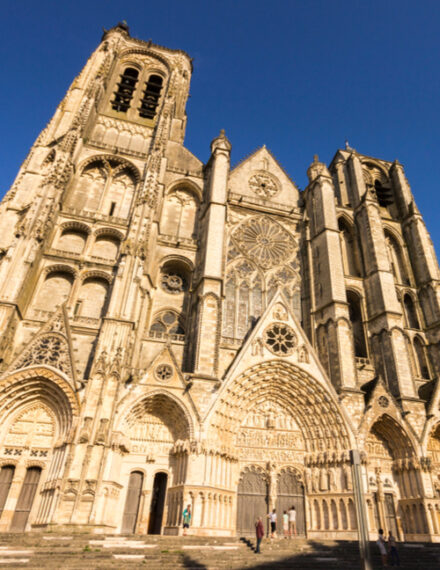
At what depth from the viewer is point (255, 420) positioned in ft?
48.6

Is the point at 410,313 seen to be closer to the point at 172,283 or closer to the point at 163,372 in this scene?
the point at 172,283

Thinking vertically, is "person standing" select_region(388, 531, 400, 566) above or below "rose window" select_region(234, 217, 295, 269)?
below

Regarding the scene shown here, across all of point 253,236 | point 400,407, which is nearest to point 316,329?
point 400,407

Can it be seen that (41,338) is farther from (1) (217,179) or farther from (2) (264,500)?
(1) (217,179)

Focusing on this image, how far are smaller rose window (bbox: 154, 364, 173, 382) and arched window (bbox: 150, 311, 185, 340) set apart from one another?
8.67ft

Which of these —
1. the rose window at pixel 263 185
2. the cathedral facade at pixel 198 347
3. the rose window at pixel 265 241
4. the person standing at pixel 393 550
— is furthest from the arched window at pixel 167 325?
the person standing at pixel 393 550

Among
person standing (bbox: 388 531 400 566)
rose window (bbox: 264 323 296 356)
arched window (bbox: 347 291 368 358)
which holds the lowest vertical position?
person standing (bbox: 388 531 400 566)

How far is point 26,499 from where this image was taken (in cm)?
1170

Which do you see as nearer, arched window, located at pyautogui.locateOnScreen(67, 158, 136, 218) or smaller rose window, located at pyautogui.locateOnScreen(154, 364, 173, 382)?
smaller rose window, located at pyautogui.locateOnScreen(154, 364, 173, 382)

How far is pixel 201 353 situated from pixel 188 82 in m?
23.3

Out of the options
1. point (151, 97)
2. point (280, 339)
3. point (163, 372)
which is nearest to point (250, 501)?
point (163, 372)

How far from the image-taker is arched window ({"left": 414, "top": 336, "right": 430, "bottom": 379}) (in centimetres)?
1803

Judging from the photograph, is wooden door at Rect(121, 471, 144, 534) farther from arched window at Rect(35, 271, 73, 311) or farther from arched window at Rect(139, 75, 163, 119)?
arched window at Rect(139, 75, 163, 119)

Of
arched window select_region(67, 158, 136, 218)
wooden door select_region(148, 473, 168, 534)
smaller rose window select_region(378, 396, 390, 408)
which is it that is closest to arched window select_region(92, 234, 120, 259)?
arched window select_region(67, 158, 136, 218)
